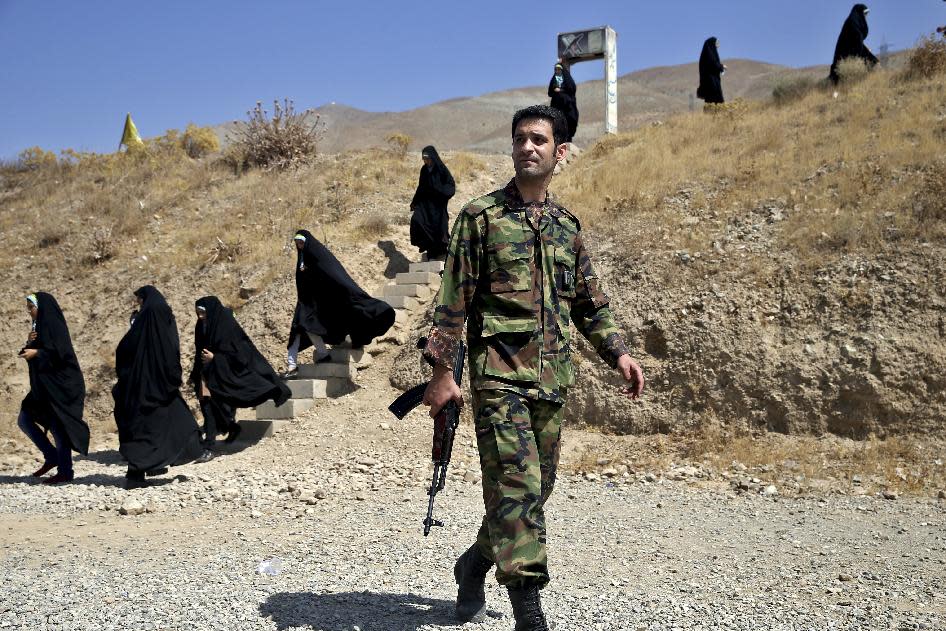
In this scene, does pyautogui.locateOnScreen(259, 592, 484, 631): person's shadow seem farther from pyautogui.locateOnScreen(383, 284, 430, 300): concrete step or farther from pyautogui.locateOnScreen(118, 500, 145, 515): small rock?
pyautogui.locateOnScreen(383, 284, 430, 300): concrete step

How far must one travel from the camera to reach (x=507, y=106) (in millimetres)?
57500

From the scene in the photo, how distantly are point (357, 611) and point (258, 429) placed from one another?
6429 mm

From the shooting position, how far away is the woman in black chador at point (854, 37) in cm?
1625

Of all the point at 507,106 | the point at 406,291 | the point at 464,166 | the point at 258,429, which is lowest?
the point at 258,429

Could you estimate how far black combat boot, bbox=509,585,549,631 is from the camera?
9.20ft

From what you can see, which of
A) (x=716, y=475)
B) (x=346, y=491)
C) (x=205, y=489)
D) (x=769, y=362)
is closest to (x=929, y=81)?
(x=769, y=362)

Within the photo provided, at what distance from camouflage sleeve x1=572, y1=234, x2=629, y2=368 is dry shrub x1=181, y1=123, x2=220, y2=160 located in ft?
69.4

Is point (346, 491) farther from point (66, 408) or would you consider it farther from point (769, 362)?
point (769, 362)

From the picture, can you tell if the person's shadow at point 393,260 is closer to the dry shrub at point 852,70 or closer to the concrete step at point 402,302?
the concrete step at point 402,302

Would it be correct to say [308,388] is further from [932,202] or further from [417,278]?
[932,202]

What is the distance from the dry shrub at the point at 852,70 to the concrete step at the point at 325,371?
11.0 meters

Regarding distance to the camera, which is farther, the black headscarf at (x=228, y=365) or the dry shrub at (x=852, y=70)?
the dry shrub at (x=852, y=70)

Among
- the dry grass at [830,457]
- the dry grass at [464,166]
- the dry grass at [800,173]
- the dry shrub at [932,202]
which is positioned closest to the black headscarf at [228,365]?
the dry grass at [830,457]

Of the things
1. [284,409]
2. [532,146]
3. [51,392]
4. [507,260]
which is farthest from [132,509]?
[532,146]
